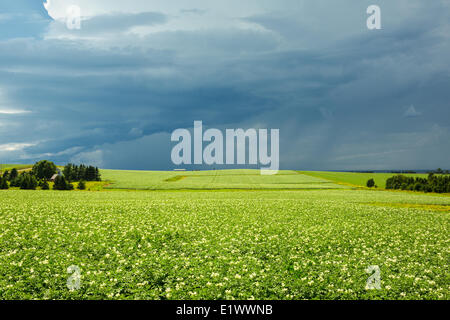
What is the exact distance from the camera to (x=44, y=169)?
114938 mm

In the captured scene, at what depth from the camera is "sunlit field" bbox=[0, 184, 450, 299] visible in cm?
1293

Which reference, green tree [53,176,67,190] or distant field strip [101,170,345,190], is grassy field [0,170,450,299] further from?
green tree [53,176,67,190]

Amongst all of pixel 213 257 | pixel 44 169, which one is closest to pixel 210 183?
pixel 44 169

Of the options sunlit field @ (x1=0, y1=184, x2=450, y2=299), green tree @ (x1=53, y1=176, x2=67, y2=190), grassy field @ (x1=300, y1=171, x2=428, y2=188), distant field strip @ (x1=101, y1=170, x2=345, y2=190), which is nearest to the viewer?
sunlit field @ (x1=0, y1=184, x2=450, y2=299)

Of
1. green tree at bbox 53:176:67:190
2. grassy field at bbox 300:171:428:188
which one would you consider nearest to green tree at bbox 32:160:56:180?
green tree at bbox 53:176:67:190

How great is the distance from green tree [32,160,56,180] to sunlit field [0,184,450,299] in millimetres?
99877

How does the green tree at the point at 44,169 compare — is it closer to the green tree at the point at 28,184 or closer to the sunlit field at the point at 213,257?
the green tree at the point at 28,184

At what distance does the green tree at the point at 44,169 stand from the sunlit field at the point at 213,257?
99.9 meters

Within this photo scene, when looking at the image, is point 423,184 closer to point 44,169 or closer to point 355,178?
point 355,178

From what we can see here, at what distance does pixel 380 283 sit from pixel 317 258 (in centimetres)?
381

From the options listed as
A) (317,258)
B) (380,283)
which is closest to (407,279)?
(380,283)

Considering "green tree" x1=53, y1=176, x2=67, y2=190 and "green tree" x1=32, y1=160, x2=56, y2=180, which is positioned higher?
"green tree" x1=32, y1=160, x2=56, y2=180

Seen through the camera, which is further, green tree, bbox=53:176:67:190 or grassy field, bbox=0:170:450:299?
green tree, bbox=53:176:67:190
